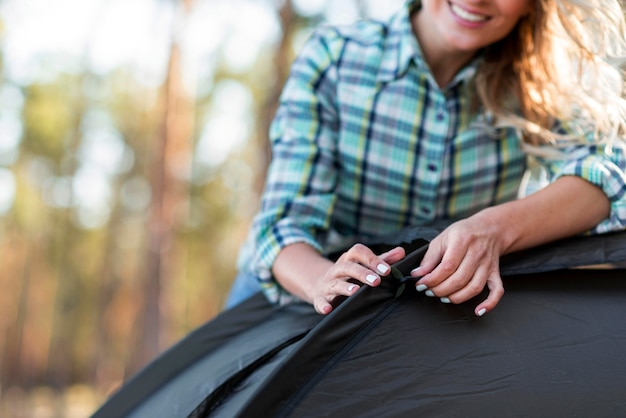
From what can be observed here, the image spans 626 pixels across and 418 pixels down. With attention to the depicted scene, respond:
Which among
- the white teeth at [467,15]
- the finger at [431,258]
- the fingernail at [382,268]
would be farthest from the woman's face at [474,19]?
the fingernail at [382,268]

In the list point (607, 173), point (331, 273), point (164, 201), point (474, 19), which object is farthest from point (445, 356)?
point (164, 201)

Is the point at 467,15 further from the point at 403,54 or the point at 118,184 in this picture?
the point at 118,184

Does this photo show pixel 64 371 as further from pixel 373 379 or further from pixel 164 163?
pixel 373 379

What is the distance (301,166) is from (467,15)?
57 centimetres

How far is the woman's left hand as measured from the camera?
1.37 metres

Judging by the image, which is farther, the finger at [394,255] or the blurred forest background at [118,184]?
the blurred forest background at [118,184]

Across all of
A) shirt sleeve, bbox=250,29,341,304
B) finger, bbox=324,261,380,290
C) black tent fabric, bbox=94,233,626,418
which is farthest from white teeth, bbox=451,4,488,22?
finger, bbox=324,261,380,290

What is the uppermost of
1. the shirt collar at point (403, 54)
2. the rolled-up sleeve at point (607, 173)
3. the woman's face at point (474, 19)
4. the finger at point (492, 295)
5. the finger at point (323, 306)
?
the woman's face at point (474, 19)

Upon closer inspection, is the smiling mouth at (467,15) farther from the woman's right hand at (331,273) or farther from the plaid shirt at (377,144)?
the woman's right hand at (331,273)

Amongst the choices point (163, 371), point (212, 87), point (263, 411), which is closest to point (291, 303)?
point (163, 371)

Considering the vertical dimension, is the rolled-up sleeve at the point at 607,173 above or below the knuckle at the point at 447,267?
above

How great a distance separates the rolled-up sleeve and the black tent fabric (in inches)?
3.1

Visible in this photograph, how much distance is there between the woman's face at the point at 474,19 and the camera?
1.92 metres

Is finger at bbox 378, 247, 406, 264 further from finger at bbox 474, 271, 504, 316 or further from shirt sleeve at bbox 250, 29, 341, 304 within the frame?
shirt sleeve at bbox 250, 29, 341, 304
